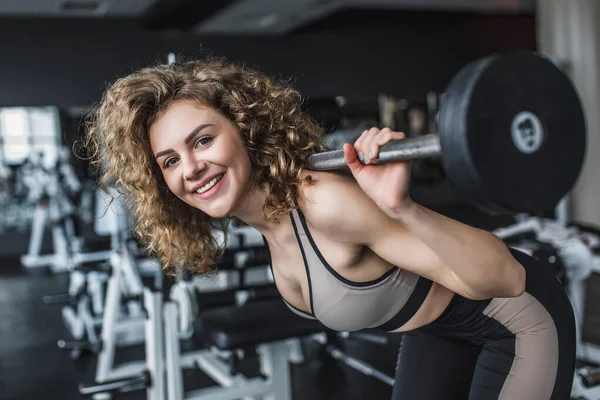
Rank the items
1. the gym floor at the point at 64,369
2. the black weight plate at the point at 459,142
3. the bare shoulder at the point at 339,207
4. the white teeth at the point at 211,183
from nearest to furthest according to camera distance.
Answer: the black weight plate at the point at 459,142 → the bare shoulder at the point at 339,207 → the white teeth at the point at 211,183 → the gym floor at the point at 64,369

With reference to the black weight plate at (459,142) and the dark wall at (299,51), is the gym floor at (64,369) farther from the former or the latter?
the dark wall at (299,51)

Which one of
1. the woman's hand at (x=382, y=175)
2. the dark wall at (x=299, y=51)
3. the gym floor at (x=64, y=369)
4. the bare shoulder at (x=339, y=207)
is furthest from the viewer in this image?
the dark wall at (x=299, y=51)

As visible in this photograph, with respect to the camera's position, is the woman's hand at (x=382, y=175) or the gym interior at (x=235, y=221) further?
the gym interior at (x=235, y=221)

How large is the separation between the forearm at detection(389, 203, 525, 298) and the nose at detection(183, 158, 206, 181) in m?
0.34

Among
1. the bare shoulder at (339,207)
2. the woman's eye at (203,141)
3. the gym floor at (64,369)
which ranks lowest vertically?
the gym floor at (64,369)

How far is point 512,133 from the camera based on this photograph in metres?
0.67

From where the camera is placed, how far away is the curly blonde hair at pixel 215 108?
109 centimetres

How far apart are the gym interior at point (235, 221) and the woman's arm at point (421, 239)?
3.9 inches

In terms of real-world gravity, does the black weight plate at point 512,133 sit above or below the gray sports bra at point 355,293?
above

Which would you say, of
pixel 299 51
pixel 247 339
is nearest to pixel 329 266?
pixel 247 339

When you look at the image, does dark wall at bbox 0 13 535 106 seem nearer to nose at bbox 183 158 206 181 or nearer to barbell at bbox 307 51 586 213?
nose at bbox 183 158 206 181

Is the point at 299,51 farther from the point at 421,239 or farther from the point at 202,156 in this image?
the point at 421,239

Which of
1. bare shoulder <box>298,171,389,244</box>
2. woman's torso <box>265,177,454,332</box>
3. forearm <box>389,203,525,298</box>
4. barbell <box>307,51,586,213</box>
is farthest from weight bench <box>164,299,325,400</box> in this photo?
barbell <box>307,51,586,213</box>

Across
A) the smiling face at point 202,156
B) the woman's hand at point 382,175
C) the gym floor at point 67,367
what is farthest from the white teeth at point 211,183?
the gym floor at point 67,367
